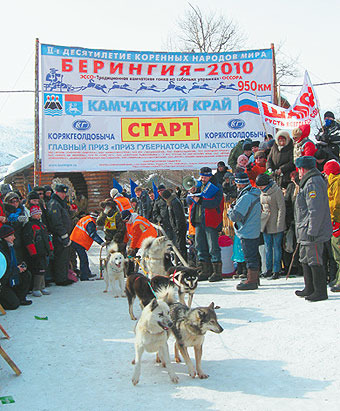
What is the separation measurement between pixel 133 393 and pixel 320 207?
3653mm

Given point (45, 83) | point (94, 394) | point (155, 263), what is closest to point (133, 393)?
point (94, 394)

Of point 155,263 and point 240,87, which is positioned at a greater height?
point 240,87

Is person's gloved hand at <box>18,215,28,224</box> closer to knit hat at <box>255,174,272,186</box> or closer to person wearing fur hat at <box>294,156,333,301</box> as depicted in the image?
knit hat at <box>255,174,272,186</box>

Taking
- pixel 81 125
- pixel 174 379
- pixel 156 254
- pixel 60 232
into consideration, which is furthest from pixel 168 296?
pixel 81 125

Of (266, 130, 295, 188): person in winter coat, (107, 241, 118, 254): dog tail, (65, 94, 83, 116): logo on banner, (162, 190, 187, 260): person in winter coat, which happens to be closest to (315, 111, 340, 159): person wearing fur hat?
(266, 130, 295, 188): person in winter coat

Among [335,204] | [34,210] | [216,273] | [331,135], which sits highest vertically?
[331,135]

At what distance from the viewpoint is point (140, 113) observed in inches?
584

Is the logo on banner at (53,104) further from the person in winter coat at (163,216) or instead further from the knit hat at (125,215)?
the knit hat at (125,215)

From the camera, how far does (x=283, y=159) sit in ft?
30.3

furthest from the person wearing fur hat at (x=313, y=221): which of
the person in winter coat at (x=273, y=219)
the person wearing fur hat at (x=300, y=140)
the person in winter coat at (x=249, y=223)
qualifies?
the person wearing fur hat at (x=300, y=140)

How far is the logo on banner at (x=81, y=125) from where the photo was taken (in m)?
14.4

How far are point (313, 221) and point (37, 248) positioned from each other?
461 centimetres

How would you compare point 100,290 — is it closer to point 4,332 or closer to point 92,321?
point 92,321

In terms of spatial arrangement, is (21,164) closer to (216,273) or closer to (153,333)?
(216,273)
